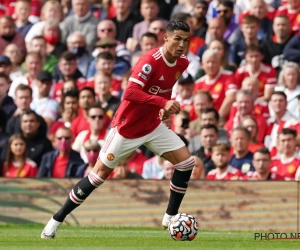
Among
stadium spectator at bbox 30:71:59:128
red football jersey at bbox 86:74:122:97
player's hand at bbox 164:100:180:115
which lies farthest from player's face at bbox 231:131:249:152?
player's hand at bbox 164:100:180:115

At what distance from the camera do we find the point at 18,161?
16.8 meters

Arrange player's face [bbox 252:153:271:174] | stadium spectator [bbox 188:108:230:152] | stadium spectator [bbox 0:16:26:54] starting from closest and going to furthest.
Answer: player's face [bbox 252:153:271:174], stadium spectator [bbox 188:108:230:152], stadium spectator [bbox 0:16:26:54]

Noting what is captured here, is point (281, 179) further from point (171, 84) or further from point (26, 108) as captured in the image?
point (26, 108)

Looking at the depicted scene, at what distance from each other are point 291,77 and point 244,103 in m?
0.89

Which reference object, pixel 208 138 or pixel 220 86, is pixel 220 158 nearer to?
pixel 208 138

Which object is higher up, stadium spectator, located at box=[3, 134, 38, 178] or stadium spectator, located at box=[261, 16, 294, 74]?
stadium spectator, located at box=[261, 16, 294, 74]

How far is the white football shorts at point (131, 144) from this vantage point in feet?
39.7

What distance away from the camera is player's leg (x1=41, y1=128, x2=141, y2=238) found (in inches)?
471

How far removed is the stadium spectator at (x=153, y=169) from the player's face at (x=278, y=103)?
2.02m

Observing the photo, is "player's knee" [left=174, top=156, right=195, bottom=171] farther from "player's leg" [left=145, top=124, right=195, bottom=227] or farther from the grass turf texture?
the grass turf texture

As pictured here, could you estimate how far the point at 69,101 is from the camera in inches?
714

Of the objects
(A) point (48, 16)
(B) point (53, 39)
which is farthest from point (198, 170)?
(A) point (48, 16)

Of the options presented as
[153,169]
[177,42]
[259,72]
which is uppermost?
[177,42]

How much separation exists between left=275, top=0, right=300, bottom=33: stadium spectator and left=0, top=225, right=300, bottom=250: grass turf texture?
5.12 metres
